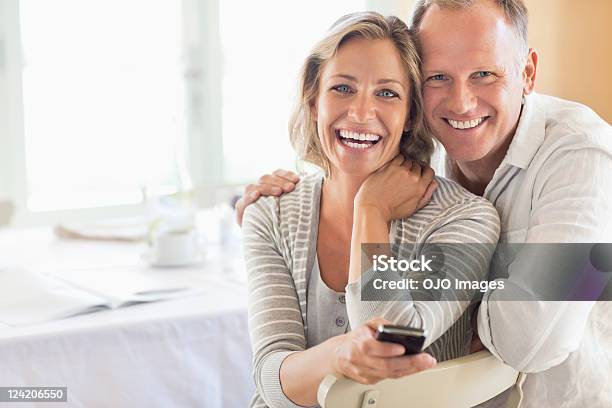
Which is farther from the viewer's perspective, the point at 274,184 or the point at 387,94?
the point at 274,184

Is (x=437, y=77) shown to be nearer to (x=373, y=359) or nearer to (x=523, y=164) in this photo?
(x=523, y=164)

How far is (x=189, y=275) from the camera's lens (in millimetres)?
1760

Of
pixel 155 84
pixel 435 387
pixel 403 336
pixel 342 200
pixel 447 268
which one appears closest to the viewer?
pixel 403 336

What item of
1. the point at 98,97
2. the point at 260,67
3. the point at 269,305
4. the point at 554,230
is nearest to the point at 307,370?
the point at 269,305

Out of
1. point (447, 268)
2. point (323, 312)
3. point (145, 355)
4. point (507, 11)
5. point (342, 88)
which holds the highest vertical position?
point (507, 11)

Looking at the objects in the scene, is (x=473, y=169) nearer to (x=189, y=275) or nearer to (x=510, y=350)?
(x=510, y=350)

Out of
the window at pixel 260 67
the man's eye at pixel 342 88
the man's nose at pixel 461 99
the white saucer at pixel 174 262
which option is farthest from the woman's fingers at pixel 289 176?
the window at pixel 260 67

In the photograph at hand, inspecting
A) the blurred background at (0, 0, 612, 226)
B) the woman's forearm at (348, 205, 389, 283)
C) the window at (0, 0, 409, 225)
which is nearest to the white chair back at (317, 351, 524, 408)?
the woman's forearm at (348, 205, 389, 283)

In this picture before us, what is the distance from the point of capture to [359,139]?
4.18 ft

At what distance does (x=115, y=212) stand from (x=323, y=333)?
107 inches

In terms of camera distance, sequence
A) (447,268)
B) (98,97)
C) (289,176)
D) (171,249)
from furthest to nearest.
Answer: (98,97), (171,249), (289,176), (447,268)

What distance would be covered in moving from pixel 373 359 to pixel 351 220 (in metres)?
0.47

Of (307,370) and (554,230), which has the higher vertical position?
(554,230)

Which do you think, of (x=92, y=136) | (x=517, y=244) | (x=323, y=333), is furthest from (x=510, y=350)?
(x=92, y=136)
